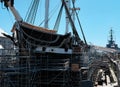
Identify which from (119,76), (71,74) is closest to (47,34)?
(71,74)

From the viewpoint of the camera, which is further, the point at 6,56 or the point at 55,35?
the point at 55,35

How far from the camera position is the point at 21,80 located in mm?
20453

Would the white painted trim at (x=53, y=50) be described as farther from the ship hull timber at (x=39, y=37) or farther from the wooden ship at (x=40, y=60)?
the ship hull timber at (x=39, y=37)

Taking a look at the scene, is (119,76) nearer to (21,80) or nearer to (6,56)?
(21,80)

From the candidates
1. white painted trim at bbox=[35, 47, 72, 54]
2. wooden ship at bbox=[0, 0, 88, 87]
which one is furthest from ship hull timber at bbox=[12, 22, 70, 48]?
white painted trim at bbox=[35, 47, 72, 54]

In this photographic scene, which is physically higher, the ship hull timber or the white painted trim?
the ship hull timber

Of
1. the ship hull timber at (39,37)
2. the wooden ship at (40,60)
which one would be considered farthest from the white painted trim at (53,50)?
the ship hull timber at (39,37)

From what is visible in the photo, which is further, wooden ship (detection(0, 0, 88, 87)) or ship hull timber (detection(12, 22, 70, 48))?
ship hull timber (detection(12, 22, 70, 48))

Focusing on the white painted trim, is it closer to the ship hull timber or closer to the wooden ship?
the wooden ship

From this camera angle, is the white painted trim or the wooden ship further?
the white painted trim

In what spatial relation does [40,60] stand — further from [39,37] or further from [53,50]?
[39,37]

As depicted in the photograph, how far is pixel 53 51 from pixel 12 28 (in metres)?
3.98

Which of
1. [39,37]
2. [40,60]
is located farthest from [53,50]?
[40,60]

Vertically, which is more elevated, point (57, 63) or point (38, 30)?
point (38, 30)
